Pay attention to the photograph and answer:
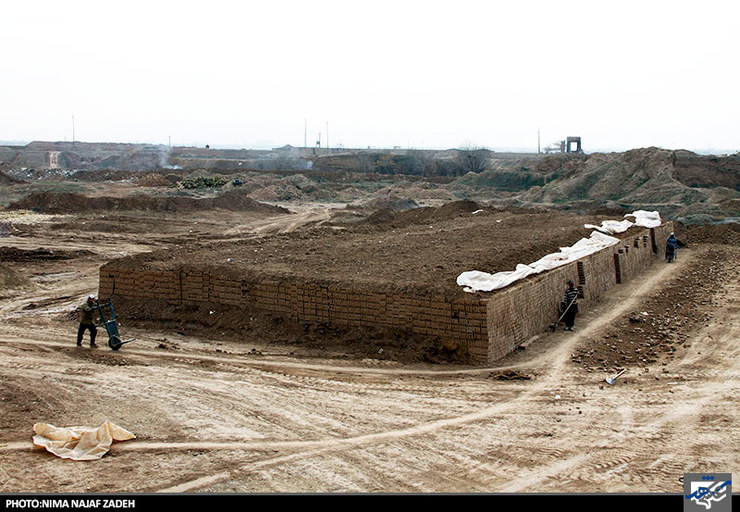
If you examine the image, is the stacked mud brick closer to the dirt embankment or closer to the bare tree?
the dirt embankment

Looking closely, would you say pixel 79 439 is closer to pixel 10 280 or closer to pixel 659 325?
pixel 659 325

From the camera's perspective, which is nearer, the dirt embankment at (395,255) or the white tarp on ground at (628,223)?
the dirt embankment at (395,255)

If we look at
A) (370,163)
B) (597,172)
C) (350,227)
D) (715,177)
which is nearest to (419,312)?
(350,227)

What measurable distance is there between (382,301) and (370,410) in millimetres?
2908

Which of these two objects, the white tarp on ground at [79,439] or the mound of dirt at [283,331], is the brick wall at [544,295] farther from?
the white tarp on ground at [79,439]

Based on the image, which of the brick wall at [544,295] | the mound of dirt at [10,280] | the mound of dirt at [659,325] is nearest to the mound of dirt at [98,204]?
the mound of dirt at [10,280]

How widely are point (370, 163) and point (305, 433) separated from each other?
6876 centimetres

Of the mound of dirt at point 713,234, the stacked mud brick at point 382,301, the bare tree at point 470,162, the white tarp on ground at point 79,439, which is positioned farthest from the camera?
the bare tree at point 470,162

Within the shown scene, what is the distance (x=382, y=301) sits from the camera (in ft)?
35.1

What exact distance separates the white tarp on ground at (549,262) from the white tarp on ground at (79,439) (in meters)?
5.57

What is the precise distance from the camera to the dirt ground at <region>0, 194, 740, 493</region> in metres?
6.18

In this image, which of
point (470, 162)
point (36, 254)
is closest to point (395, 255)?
point (36, 254)

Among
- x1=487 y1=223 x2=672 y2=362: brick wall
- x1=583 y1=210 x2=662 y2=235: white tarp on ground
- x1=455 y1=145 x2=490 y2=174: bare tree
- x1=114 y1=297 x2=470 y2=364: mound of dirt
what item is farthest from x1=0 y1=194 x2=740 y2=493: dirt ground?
x1=455 y1=145 x2=490 y2=174: bare tree

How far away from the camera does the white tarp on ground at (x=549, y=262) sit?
34.8 ft
